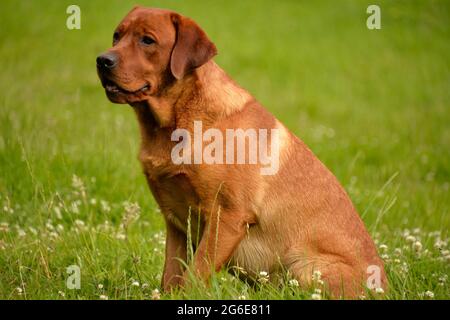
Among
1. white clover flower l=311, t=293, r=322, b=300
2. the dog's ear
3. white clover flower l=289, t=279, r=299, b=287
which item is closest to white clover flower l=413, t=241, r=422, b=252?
white clover flower l=289, t=279, r=299, b=287

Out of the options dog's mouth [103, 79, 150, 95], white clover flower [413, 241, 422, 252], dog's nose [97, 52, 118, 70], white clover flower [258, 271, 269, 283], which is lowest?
white clover flower [413, 241, 422, 252]

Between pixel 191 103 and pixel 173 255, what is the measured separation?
0.94 m

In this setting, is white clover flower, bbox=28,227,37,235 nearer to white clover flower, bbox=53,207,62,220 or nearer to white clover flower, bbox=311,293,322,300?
white clover flower, bbox=53,207,62,220

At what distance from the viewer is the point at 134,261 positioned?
4441 millimetres

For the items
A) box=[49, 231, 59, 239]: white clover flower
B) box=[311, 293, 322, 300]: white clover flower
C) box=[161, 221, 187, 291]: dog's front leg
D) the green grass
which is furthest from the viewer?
box=[49, 231, 59, 239]: white clover flower

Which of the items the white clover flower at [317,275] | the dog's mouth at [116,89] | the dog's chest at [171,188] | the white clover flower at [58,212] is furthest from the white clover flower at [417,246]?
the white clover flower at [58,212]

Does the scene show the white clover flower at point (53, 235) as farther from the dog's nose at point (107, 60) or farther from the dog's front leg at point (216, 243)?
the dog's nose at point (107, 60)

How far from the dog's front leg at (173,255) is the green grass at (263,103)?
139 mm

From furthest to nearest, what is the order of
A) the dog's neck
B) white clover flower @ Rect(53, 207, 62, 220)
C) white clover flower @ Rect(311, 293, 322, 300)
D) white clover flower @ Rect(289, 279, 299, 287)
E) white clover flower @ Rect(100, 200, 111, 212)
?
white clover flower @ Rect(100, 200, 111, 212)
white clover flower @ Rect(53, 207, 62, 220)
the dog's neck
white clover flower @ Rect(289, 279, 299, 287)
white clover flower @ Rect(311, 293, 322, 300)

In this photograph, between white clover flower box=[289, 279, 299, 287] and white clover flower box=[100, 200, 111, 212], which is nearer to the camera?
white clover flower box=[289, 279, 299, 287]

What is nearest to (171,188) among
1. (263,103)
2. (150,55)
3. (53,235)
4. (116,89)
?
(116,89)

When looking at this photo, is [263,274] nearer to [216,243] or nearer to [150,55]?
[216,243]

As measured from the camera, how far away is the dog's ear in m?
4.13
